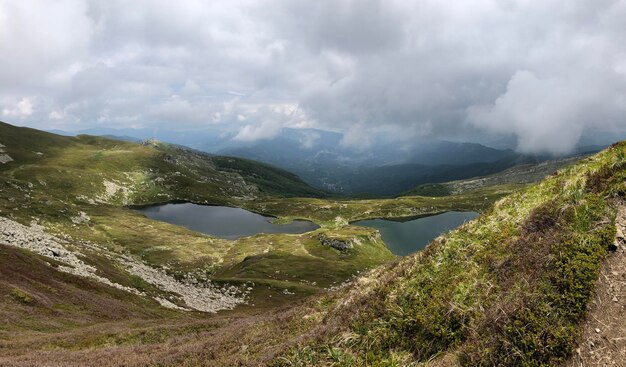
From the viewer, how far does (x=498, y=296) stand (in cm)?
1196

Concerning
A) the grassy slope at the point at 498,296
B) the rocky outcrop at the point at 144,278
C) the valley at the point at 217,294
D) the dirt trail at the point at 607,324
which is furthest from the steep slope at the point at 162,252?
the dirt trail at the point at 607,324

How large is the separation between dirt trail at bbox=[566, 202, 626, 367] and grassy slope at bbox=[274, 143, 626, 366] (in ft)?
0.96

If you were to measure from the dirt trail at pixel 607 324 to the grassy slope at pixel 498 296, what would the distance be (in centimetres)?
29

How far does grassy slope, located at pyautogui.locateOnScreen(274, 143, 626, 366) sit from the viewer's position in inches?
401

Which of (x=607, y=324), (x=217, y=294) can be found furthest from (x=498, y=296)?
(x=217, y=294)

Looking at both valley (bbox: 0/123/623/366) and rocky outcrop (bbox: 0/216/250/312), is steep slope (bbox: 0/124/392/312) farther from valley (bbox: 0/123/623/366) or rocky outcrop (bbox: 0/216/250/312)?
valley (bbox: 0/123/623/366)

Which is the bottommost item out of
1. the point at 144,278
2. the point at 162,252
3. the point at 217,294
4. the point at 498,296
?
the point at 217,294

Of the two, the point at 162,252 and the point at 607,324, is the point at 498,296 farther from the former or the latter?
the point at 162,252

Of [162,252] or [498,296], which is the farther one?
[162,252]

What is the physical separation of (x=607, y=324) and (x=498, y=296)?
2879 mm

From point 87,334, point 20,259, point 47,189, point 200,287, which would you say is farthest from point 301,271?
point 47,189

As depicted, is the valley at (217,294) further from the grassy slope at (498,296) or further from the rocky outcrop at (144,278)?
the rocky outcrop at (144,278)

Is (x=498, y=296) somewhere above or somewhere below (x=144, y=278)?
above

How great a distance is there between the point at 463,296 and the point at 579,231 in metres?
4.55
